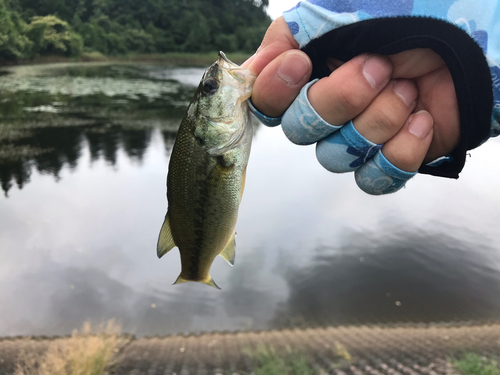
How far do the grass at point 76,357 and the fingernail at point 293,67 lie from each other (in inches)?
228

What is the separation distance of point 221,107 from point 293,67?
46cm

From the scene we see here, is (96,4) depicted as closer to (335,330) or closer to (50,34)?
(50,34)

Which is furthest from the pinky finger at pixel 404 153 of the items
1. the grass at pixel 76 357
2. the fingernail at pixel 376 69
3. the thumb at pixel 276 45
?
the grass at pixel 76 357

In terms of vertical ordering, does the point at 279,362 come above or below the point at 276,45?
below

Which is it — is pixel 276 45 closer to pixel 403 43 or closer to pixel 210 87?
pixel 210 87

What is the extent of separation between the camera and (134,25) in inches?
3063

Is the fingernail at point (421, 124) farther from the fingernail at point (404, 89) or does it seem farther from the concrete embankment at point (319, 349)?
the concrete embankment at point (319, 349)

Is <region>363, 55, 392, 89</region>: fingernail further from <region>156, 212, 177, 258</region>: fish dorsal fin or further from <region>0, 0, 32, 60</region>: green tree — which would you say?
<region>0, 0, 32, 60</region>: green tree

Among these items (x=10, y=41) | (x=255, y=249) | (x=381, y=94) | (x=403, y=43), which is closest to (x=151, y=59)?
(x=10, y=41)

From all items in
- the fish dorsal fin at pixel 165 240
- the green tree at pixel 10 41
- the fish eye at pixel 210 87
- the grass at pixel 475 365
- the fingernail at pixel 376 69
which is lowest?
the grass at pixel 475 365

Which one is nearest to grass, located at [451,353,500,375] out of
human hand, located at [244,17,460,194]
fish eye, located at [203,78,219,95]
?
human hand, located at [244,17,460,194]

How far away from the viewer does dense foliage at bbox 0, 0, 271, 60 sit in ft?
164

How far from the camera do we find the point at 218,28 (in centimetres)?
7944

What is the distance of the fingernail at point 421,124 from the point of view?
72.9 inches
